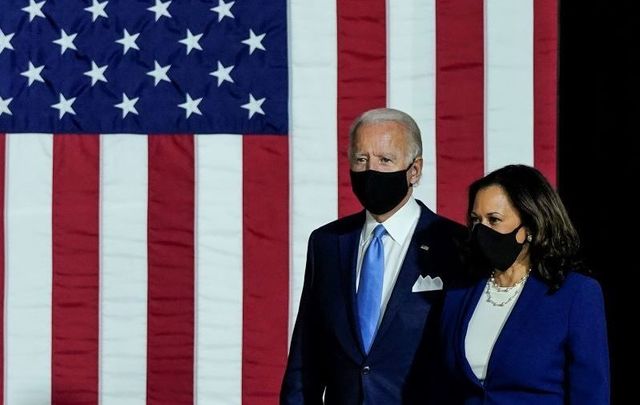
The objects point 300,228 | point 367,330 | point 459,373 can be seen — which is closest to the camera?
point 459,373

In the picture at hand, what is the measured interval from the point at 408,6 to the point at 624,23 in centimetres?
91

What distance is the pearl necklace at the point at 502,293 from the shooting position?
366cm

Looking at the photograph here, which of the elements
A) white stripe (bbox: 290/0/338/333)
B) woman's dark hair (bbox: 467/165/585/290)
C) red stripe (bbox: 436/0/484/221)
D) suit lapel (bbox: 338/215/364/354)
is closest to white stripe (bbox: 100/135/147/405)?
white stripe (bbox: 290/0/338/333)

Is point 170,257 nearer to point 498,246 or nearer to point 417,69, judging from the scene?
point 417,69

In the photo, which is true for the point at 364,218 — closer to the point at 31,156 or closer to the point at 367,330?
the point at 367,330

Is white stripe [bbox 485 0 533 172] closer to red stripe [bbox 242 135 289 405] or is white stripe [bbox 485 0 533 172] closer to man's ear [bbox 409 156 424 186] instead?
red stripe [bbox 242 135 289 405]

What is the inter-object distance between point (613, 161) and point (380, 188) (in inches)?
70.3

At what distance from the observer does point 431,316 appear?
13.0 feet

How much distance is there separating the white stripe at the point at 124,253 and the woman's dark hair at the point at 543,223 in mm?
2472

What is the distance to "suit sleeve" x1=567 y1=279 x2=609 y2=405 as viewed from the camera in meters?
3.47

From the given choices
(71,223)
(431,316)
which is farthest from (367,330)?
(71,223)

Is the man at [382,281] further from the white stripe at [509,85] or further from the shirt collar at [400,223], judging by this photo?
the white stripe at [509,85]

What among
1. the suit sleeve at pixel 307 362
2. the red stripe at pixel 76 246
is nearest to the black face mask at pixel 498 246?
the suit sleeve at pixel 307 362

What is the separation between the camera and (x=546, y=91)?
5699 millimetres
